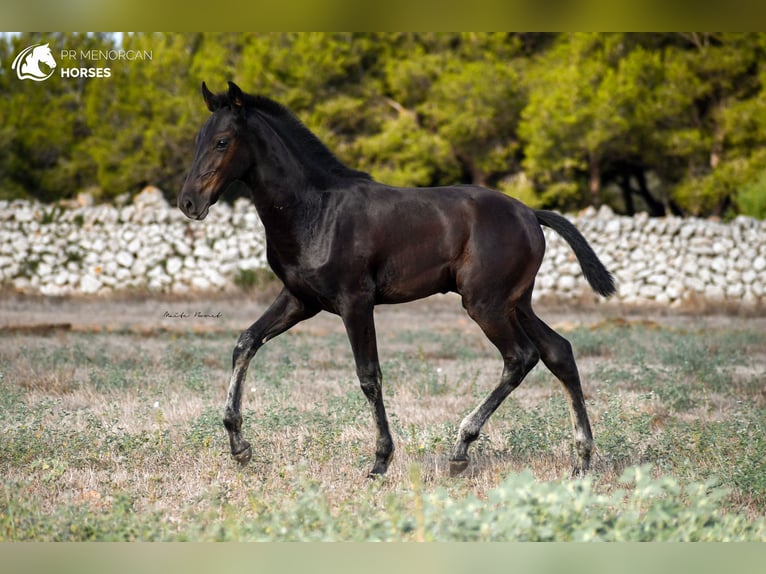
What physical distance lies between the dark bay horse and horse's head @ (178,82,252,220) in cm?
1

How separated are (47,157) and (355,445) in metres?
15.4

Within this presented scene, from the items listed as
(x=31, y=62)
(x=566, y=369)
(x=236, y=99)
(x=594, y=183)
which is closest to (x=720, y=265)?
(x=594, y=183)

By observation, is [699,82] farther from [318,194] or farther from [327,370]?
[318,194]

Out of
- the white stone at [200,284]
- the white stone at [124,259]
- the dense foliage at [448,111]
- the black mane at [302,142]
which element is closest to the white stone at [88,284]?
the white stone at [124,259]

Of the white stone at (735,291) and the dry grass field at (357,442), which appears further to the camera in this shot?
the white stone at (735,291)

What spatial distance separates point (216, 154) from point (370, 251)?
1141 millimetres

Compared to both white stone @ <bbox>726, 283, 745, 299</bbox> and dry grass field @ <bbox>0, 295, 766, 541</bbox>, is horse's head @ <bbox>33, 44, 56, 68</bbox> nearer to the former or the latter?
dry grass field @ <bbox>0, 295, 766, 541</bbox>

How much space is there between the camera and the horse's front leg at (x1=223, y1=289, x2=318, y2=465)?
5824 mm

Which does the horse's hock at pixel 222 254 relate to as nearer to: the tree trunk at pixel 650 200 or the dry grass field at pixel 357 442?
the dry grass field at pixel 357 442

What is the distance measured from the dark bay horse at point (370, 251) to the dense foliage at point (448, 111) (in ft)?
41.1

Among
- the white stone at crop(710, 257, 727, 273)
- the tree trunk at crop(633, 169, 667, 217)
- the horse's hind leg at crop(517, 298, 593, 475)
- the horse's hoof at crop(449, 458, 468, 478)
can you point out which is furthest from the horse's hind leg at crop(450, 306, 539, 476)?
the tree trunk at crop(633, 169, 667, 217)

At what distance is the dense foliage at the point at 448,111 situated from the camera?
18.6 metres

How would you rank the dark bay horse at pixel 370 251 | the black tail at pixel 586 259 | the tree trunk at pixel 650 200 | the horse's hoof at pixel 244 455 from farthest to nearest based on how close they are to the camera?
the tree trunk at pixel 650 200 → the black tail at pixel 586 259 → the horse's hoof at pixel 244 455 → the dark bay horse at pixel 370 251
